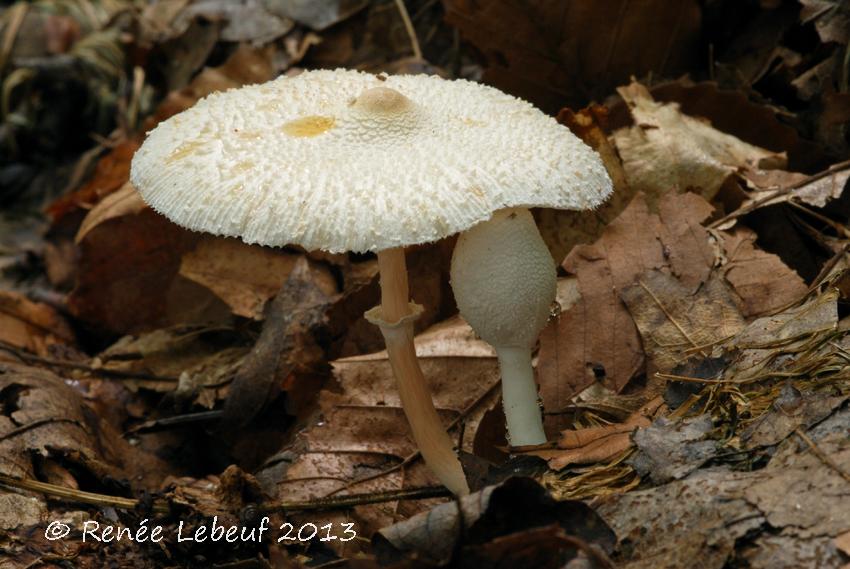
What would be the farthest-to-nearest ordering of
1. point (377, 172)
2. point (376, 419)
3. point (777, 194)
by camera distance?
point (777, 194) < point (376, 419) < point (377, 172)

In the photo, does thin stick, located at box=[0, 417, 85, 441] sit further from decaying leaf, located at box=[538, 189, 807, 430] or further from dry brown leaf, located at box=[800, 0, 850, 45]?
dry brown leaf, located at box=[800, 0, 850, 45]

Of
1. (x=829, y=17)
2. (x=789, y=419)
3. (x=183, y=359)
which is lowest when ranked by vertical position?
(x=183, y=359)

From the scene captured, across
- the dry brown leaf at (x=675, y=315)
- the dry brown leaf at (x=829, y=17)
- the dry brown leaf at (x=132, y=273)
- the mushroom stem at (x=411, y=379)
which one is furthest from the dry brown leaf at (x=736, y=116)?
the dry brown leaf at (x=132, y=273)

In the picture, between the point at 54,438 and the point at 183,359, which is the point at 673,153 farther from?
the point at 54,438

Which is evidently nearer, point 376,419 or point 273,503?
point 273,503

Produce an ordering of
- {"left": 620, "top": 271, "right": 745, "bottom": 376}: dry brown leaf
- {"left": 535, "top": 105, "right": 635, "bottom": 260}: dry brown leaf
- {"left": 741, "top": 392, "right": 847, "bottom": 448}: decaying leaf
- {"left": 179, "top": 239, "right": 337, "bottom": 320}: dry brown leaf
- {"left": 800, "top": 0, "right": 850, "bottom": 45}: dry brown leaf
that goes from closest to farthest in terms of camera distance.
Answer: {"left": 741, "top": 392, "right": 847, "bottom": 448}: decaying leaf
{"left": 620, "top": 271, "right": 745, "bottom": 376}: dry brown leaf
{"left": 535, "top": 105, "right": 635, "bottom": 260}: dry brown leaf
{"left": 800, "top": 0, "right": 850, "bottom": 45}: dry brown leaf
{"left": 179, "top": 239, "right": 337, "bottom": 320}: dry brown leaf

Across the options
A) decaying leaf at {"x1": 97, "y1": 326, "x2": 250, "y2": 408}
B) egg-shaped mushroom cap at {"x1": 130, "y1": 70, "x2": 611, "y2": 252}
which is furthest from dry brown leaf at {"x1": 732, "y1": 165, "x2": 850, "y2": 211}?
decaying leaf at {"x1": 97, "y1": 326, "x2": 250, "y2": 408}

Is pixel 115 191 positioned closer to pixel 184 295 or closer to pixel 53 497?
pixel 184 295

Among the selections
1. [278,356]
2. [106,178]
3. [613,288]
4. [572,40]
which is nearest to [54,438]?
[278,356]
